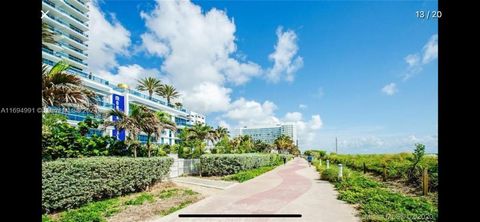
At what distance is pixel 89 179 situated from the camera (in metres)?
8.07

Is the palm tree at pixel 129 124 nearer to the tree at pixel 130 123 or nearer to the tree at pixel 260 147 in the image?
the tree at pixel 130 123

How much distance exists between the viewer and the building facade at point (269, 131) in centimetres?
13907

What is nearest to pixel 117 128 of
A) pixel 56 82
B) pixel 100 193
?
pixel 100 193

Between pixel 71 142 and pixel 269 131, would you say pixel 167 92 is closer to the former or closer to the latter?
pixel 71 142

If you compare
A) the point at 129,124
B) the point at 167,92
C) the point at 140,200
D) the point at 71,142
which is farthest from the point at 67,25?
the point at 140,200

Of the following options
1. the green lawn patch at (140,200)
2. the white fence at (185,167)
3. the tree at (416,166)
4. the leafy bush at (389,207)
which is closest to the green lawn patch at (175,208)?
the green lawn patch at (140,200)

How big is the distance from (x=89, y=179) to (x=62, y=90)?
3689 mm

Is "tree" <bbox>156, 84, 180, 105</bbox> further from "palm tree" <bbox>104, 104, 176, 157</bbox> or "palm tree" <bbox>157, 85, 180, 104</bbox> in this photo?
"palm tree" <bbox>104, 104, 176, 157</bbox>

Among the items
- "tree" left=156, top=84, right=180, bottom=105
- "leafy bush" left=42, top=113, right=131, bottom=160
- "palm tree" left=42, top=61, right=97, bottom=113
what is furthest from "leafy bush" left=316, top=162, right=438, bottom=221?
"tree" left=156, top=84, right=180, bottom=105

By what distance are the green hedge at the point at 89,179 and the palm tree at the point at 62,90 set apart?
2.19 metres
